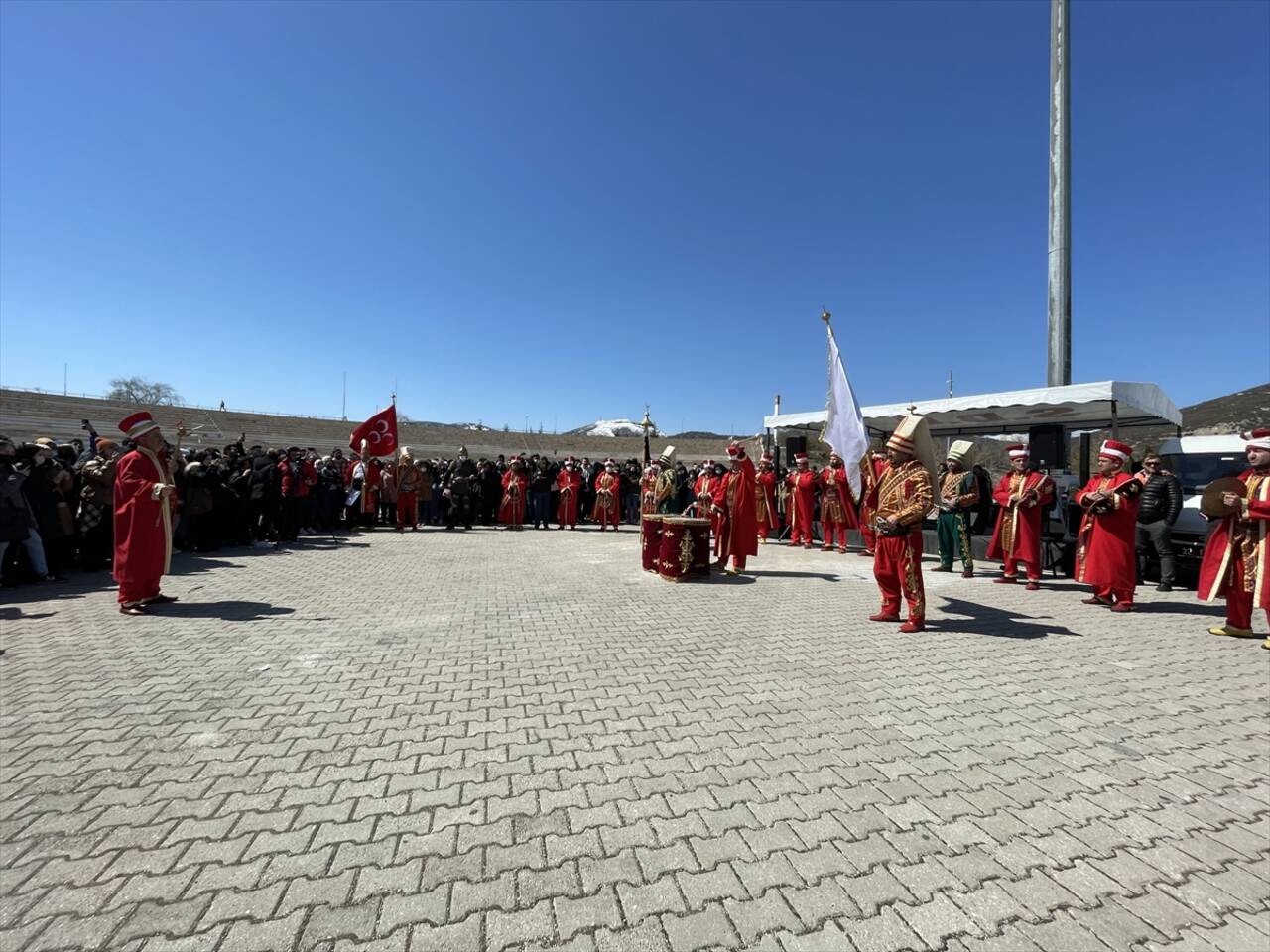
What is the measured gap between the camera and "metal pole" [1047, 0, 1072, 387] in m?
15.4

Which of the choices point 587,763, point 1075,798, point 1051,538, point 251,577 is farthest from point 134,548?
point 1051,538

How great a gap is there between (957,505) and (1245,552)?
350cm

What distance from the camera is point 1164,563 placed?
8.16 metres

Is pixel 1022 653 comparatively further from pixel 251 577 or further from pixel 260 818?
pixel 251 577

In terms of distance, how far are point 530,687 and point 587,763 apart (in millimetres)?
1248

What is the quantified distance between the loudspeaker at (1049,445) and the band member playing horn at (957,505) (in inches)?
178

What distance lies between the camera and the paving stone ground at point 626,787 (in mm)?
2066

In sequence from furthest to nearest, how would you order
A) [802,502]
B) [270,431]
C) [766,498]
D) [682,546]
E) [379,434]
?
1. [270,431]
2. [379,434]
3. [766,498]
4. [802,502]
5. [682,546]

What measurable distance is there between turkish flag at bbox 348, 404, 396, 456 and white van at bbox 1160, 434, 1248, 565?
15074 mm

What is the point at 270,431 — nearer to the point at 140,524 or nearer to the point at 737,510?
the point at 140,524

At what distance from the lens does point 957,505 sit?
29.8 ft

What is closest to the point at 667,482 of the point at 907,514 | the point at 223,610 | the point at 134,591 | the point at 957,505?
the point at 957,505

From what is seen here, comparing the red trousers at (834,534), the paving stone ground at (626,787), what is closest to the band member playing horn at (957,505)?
the red trousers at (834,534)

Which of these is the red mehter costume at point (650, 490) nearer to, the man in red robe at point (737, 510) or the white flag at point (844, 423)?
the man in red robe at point (737, 510)
